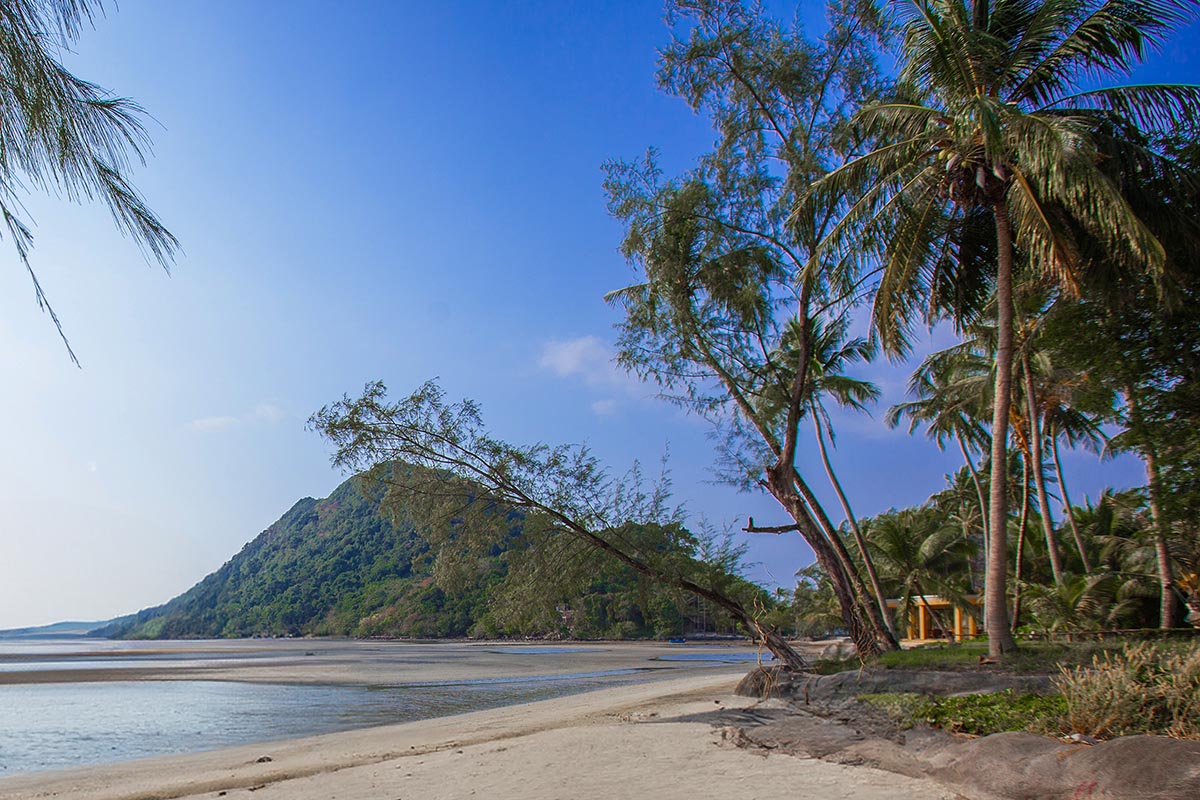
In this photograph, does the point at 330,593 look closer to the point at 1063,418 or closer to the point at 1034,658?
the point at 1063,418

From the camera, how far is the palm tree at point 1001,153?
1130cm

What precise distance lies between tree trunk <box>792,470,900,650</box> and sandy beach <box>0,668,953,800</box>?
3.67 meters

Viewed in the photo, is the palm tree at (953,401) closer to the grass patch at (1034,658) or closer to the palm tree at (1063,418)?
the palm tree at (1063,418)

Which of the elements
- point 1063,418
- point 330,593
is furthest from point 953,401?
point 330,593

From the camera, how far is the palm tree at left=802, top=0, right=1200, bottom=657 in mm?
11297

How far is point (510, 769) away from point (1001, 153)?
36.1 ft

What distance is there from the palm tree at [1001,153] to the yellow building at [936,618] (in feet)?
64.6

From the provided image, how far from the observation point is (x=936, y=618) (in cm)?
2984

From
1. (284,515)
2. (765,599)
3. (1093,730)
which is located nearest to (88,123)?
(1093,730)

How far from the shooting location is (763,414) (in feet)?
64.3

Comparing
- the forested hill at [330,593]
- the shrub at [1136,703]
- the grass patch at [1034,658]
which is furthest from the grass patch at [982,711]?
the forested hill at [330,593]

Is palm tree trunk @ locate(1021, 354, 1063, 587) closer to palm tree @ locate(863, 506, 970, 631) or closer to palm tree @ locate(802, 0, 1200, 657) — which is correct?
palm tree @ locate(802, 0, 1200, 657)

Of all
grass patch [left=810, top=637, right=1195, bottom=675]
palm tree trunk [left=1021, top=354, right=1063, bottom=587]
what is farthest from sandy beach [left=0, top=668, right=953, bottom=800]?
palm tree trunk [left=1021, top=354, right=1063, bottom=587]

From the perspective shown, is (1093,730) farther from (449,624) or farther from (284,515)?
(284,515)
